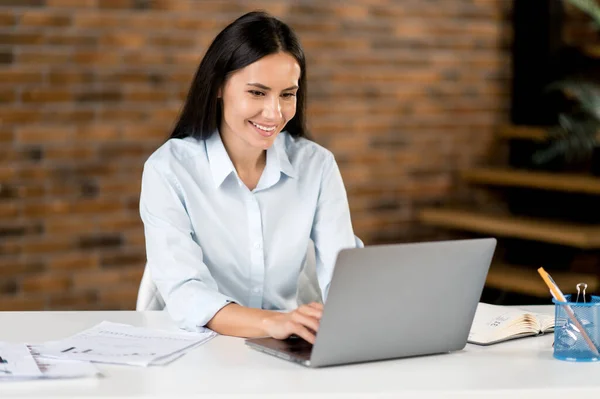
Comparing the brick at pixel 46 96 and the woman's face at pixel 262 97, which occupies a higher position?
the woman's face at pixel 262 97

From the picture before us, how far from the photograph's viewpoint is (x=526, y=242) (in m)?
4.84

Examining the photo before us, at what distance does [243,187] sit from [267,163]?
0.10m

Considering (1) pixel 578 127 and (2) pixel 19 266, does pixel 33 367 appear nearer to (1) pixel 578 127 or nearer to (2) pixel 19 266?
(2) pixel 19 266

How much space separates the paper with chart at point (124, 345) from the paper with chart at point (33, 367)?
→ 0.03m

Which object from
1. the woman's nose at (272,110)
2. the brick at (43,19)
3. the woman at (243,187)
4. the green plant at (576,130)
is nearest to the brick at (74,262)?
the brick at (43,19)

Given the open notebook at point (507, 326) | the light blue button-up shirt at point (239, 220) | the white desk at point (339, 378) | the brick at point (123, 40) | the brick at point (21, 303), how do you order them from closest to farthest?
the white desk at point (339, 378) → the open notebook at point (507, 326) → the light blue button-up shirt at point (239, 220) → the brick at point (21, 303) → the brick at point (123, 40)

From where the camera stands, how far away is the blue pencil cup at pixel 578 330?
1.75 m

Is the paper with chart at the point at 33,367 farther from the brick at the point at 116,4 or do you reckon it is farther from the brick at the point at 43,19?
the brick at the point at 116,4

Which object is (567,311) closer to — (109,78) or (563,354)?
(563,354)

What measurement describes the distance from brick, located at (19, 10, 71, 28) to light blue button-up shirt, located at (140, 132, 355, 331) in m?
1.63

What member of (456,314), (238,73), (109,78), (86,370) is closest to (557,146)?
(109,78)

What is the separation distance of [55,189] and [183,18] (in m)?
0.90

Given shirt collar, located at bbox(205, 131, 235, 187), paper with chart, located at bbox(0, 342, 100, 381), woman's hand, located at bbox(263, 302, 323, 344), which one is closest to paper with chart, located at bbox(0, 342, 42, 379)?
paper with chart, located at bbox(0, 342, 100, 381)

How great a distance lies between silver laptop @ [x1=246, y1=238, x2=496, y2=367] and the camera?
5.32 feet
